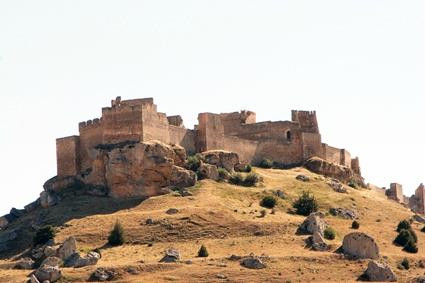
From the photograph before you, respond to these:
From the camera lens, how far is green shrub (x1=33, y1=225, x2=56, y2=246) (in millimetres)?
78188

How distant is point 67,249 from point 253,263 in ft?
33.2

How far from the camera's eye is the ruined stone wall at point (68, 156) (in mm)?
87438

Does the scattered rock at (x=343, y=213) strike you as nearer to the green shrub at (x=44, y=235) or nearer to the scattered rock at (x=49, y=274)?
the green shrub at (x=44, y=235)

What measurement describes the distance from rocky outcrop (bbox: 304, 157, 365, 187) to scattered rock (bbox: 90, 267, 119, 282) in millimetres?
28173

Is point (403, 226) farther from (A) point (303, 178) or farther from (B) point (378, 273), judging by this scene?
(B) point (378, 273)

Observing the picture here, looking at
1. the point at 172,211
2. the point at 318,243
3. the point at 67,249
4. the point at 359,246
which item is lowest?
the point at 359,246

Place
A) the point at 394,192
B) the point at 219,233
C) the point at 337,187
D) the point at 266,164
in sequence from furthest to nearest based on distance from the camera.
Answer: the point at 394,192
the point at 266,164
the point at 337,187
the point at 219,233

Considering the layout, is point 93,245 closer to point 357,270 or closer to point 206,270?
point 206,270

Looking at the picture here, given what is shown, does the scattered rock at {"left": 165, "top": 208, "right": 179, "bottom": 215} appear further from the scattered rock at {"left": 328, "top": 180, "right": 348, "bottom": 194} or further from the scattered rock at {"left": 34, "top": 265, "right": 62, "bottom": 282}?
the scattered rock at {"left": 328, "top": 180, "right": 348, "bottom": 194}

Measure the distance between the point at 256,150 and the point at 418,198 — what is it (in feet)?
62.8

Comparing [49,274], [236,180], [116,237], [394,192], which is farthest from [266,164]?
[49,274]

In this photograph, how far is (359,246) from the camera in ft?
250

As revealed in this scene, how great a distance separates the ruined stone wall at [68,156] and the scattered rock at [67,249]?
12746mm

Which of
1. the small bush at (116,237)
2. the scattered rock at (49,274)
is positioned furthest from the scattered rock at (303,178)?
the scattered rock at (49,274)
